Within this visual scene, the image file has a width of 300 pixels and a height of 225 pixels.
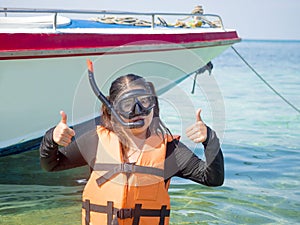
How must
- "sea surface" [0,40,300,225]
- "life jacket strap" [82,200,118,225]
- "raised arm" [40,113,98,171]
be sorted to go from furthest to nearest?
"sea surface" [0,40,300,225]
"life jacket strap" [82,200,118,225]
"raised arm" [40,113,98,171]

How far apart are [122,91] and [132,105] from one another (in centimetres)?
12

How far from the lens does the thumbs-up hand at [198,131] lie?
88.4 inches

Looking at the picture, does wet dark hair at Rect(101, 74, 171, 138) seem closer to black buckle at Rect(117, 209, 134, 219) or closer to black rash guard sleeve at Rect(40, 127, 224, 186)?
black rash guard sleeve at Rect(40, 127, 224, 186)

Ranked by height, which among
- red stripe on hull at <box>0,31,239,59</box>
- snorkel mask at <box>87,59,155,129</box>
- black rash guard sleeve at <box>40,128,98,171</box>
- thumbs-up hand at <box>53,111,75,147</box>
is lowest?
black rash guard sleeve at <box>40,128,98,171</box>

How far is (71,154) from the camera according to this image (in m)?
2.43

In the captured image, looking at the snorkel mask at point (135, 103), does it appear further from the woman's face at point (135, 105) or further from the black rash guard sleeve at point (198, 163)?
the black rash guard sleeve at point (198, 163)

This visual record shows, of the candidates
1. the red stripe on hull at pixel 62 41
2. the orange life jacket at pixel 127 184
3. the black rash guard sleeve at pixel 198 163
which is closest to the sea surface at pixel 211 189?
the black rash guard sleeve at pixel 198 163

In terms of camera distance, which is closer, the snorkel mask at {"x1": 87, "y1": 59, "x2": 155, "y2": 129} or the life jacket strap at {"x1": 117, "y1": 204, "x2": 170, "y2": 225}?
the snorkel mask at {"x1": 87, "y1": 59, "x2": 155, "y2": 129}

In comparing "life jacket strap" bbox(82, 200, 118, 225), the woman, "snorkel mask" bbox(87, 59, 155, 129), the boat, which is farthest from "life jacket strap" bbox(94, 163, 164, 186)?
the boat

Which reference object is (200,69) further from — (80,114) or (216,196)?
(80,114)

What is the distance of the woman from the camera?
94.0 inches

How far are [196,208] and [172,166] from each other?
203 centimetres

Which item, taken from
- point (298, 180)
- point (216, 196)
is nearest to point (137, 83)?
point (216, 196)

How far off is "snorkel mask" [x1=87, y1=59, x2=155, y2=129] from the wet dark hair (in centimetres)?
5
